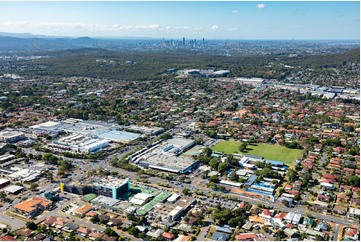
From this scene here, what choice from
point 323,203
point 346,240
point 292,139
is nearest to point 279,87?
point 292,139

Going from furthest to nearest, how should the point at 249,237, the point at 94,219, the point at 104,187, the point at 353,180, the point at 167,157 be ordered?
the point at 167,157, the point at 353,180, the point at 104,187, the point at 94,219, the point at 249,237

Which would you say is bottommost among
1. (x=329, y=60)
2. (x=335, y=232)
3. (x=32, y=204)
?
(x=335, y=232)

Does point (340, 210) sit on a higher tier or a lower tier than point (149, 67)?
lower

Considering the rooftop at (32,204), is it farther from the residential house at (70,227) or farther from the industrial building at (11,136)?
the industrial building at (11,136)

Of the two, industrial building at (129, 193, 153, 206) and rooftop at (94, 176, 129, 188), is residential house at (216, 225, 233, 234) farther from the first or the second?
rooftop at (94, 176, 129, 188)

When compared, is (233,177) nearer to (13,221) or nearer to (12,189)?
(13,221)

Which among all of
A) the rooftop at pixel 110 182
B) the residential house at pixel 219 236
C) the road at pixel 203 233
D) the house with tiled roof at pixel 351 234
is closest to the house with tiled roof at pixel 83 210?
A: the rooftop at pixel 110 182

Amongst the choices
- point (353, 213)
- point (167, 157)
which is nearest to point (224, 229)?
point (353, 213)
